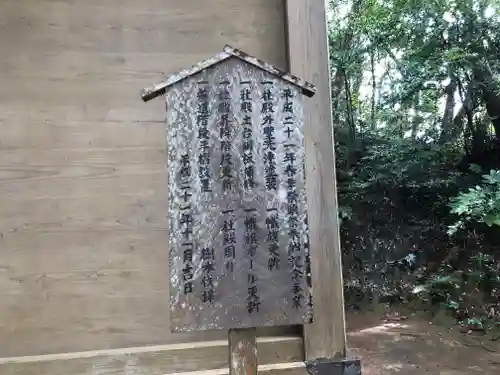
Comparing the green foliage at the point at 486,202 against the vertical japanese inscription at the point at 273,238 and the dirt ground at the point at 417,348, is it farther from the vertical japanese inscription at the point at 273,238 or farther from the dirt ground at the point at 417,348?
the vertical japanese inscription at the point at 273,238

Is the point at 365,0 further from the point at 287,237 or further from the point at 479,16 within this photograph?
the point at 287,237

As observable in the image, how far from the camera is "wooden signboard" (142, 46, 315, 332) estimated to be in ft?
5.93

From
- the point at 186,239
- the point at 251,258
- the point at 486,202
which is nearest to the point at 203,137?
the point at 186,239

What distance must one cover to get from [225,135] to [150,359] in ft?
4.79

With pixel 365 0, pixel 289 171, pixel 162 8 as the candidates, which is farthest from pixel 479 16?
pixel 289 171

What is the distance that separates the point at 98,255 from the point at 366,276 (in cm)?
529

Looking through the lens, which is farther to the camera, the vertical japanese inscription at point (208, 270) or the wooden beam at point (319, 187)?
the wooden beam at point (319, 187)

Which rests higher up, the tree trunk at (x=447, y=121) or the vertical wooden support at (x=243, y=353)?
the tree trunk at (x=447, y=121)

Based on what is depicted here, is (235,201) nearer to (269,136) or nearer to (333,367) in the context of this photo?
(269,136)

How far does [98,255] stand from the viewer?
8.86 ft

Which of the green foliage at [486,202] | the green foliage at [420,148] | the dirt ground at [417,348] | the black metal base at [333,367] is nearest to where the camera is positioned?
the black metal base at [333,367]

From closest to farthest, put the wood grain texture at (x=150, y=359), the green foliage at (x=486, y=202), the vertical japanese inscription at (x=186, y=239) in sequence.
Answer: the vertical japanese inscription at (x=186, y=239) → the wood grain texture at (x=150, y=359) → the green foliage at (x=486, y=202)

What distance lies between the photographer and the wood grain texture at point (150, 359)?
254 cm

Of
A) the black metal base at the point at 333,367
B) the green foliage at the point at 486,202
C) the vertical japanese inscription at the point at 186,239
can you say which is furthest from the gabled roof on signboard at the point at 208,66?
the green foliage at the point at 486,202
